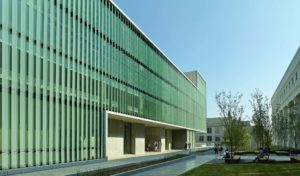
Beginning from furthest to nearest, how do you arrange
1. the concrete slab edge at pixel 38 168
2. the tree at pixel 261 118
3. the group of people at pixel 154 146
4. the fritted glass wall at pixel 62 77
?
the group of people at pixel 154 146 → the tree at pixel 261 118 → the fritted glass wall at pixel 62 77 → the concrete slab edge at pixel 38 168

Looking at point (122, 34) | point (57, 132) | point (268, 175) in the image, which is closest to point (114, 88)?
point (122, 34)

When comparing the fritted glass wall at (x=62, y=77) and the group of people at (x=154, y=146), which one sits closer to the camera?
the fritted glass wall at (x=62, y=77)

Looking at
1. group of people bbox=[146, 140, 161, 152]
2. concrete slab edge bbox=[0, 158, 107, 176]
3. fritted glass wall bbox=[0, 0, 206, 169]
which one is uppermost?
fritted glass wall bbox=[0, 0, 206, 169]

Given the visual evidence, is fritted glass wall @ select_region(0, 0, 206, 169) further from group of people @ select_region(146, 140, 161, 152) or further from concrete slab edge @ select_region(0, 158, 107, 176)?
group of people @ select_region(146, 140, 161, 152)

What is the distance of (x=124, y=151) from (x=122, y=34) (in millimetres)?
14802

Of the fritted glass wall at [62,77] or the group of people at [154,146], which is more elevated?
the fritted glass wall at [62,77]

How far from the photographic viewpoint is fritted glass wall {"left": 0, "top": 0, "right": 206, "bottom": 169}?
22.5 m

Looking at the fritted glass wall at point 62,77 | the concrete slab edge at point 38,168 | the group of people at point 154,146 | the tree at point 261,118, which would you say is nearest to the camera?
the concrete slab edge at point 38,168

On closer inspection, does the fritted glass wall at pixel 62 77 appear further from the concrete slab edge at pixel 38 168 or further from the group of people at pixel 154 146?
the group of people at pixel 154 146

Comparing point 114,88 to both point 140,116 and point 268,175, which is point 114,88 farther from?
point 268,175

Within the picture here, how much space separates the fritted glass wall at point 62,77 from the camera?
74.0ft

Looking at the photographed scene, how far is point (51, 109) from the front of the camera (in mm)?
26609

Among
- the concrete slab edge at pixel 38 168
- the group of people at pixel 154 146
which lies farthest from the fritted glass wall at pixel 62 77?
the group of people at pixel 154 146

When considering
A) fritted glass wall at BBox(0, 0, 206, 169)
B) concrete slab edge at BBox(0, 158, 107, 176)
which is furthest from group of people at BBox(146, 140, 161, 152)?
concrete slab edge at BBox(0, 158, 107, 176)
